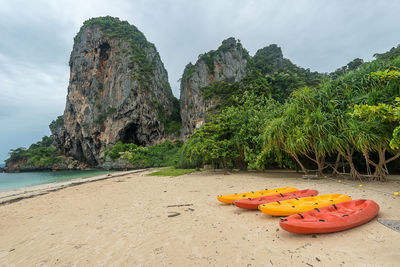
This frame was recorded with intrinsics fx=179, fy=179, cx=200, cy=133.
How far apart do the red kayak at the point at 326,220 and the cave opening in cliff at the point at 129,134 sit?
1588 inches

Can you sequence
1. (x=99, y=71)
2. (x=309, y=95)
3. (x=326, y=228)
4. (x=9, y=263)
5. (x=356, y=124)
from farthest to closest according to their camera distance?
(x=99, y=71) < (x=309, y=95) < (x=356, y=124) < (x=9, y=263) < (x=326, y=228)

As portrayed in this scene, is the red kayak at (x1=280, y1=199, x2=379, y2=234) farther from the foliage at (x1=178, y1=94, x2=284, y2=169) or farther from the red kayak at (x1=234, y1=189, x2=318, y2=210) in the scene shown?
the foliage at (x1=178, y1=94, x2=284, y2=169)

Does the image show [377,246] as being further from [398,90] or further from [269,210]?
[398,90]

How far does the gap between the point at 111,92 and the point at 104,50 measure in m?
12.1

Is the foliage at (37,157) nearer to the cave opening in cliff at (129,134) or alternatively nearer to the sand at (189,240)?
the cave opening in cliff at (129,134)

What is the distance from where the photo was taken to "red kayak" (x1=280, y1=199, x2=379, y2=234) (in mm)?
2690

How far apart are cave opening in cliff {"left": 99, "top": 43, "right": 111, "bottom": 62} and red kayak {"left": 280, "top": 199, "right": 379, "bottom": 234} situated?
53.0m

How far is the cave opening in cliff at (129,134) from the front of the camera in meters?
39.2

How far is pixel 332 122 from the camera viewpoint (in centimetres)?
699

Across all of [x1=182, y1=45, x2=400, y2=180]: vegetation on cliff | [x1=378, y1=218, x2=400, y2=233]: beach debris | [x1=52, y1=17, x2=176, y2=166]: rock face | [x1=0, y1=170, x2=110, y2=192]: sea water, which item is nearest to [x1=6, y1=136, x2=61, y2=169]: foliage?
[x1=52, y1=17, x2=176, y2=166]: rock face

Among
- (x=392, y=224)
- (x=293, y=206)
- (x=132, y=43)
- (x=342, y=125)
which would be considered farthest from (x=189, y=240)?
(x=132, y=43)

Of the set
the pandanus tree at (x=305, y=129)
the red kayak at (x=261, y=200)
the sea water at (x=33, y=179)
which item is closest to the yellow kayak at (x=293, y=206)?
the red kayak at (x=261, y=200)

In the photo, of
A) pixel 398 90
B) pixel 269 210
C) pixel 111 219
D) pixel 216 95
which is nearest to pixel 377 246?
pixel 269 210

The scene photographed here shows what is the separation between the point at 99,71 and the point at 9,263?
164 feet
